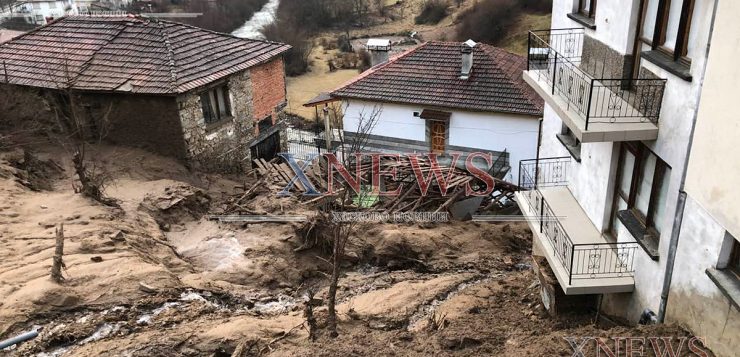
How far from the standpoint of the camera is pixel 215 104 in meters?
21.8

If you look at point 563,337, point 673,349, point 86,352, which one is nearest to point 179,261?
point 86,352

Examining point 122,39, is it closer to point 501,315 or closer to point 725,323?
point 501,315

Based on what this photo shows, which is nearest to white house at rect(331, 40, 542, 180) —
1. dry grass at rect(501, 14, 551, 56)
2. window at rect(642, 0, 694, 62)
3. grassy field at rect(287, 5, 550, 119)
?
window at rect(642, 0, 694, 62)

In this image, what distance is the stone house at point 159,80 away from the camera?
20141 millimetres

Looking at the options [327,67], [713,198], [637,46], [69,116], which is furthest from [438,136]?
[327,67]

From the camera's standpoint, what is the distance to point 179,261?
1392 cm

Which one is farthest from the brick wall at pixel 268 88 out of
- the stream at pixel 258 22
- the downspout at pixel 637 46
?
the stream at pixel 258 22

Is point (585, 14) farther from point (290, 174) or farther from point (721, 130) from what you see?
point (290, 174)

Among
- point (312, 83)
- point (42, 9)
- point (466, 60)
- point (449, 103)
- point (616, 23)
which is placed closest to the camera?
point (616, 23)

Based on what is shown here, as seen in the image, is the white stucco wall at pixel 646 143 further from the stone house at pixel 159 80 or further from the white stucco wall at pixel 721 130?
the stone house at pixel 159 80

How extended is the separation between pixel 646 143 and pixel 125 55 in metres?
19.6

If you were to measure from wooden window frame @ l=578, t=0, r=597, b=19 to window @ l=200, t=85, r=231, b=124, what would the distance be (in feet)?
47.8

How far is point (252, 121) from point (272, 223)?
28.3 ft

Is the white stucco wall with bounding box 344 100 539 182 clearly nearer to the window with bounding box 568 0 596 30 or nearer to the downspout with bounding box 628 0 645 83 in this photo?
the window with bounding box 568 0 596 30
